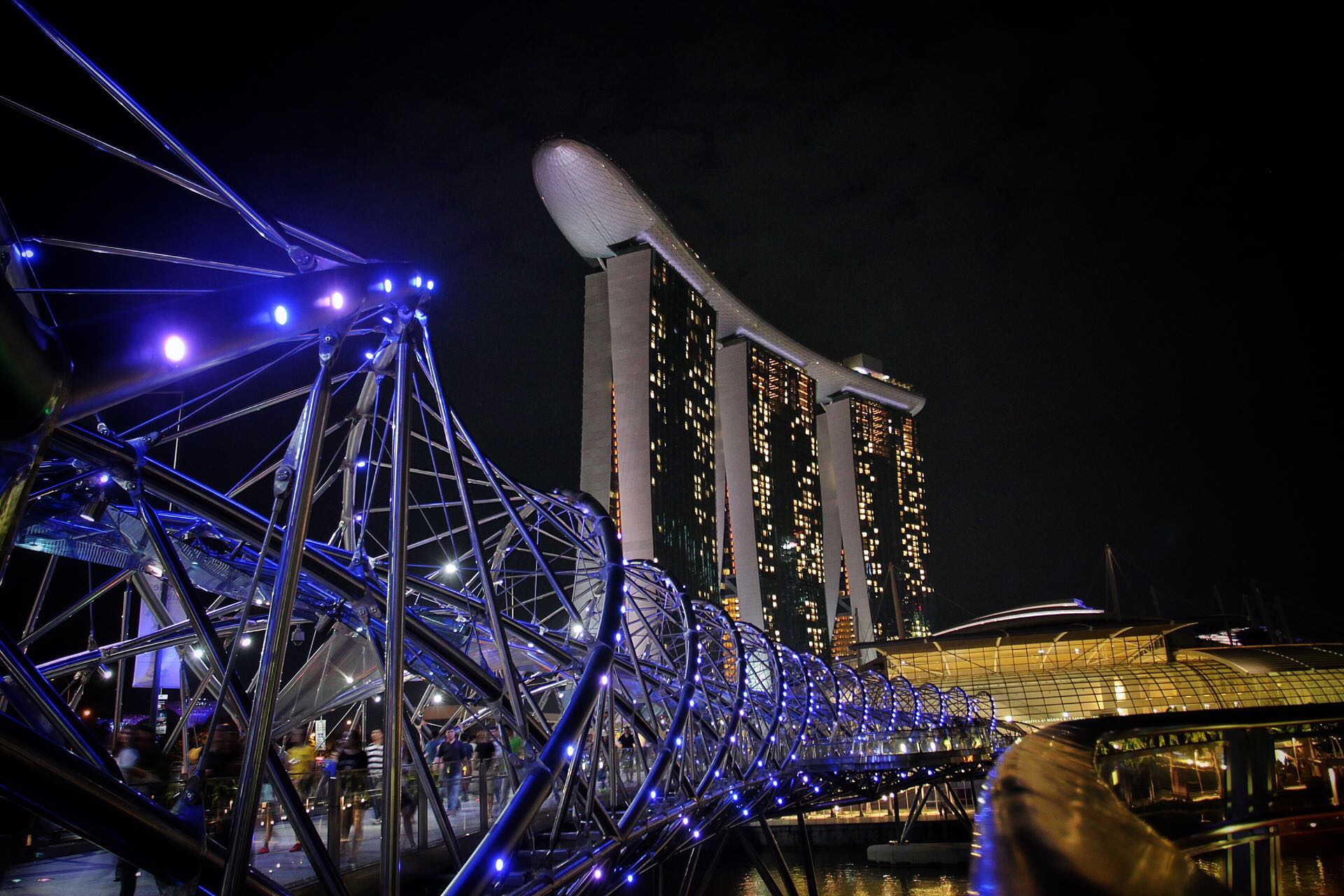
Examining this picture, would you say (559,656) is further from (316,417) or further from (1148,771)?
(1148,771)

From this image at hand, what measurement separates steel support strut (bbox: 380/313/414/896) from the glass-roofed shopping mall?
202ft

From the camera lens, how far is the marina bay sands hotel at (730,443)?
85000mm

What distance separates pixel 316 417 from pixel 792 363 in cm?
13620

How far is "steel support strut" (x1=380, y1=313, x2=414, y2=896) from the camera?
6773 millimetres

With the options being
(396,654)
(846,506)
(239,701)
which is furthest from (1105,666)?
(239,701)

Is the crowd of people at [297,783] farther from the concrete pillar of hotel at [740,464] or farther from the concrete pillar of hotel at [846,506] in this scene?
the concrete pillar of hotel at [846,506]

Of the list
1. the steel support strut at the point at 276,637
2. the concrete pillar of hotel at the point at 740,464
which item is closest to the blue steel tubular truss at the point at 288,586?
the steel support strut at the point at 276,637

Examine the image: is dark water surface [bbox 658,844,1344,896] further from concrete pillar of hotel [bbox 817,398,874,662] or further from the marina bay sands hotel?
concrete pillar of hotel [bbox 817,398,874,662]

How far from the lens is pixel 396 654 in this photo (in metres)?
6.94

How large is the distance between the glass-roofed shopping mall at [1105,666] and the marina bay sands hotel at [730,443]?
892 inches

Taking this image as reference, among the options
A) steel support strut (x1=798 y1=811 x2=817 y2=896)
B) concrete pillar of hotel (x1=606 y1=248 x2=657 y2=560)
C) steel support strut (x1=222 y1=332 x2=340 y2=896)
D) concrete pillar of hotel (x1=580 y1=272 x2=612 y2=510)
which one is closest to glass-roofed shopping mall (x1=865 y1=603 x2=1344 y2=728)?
concrete pillar of hotel (x1=606 y1=248 x2=657 y2=560)

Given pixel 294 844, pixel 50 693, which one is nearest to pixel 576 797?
pixel 294 844

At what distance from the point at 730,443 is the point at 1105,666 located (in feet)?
178

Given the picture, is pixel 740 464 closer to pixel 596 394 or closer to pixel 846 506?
pixel 596 394
